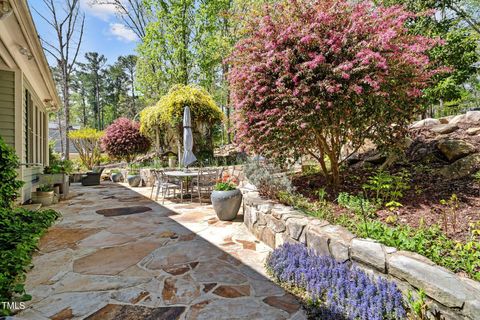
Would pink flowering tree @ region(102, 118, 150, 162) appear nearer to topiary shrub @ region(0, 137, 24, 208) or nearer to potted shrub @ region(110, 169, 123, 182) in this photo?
potted shrub @ region(110, 169, 123, 182)

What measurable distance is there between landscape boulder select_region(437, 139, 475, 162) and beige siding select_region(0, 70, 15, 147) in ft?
25.3

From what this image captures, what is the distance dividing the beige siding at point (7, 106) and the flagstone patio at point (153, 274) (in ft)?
6.75

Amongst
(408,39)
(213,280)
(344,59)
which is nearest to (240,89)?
(344,59)

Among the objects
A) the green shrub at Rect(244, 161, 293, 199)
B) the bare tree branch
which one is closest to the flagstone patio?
the green shrub at Rect(244, 161, 293, 199)

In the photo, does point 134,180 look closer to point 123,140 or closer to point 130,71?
point 123,140

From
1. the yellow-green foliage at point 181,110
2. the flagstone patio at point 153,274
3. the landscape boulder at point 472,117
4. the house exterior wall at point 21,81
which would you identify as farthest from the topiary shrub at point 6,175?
the landscape boulder at point 472,117

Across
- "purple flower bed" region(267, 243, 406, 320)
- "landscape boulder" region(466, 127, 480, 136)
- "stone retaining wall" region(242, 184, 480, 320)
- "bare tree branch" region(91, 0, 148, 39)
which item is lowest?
"purple flower bed" region(267, 243, 406, 320)

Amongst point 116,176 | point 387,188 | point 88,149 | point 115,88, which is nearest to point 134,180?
point 116,176

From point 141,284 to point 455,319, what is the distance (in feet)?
7.92

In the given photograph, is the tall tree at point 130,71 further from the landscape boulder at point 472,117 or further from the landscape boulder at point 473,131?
the landscape boulder at point 473,131

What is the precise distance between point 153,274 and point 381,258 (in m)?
2.13

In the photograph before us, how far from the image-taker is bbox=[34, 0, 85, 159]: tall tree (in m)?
13.8

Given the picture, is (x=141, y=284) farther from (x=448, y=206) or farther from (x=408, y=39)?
(x=408, y=39)

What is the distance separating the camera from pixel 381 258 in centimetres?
200
